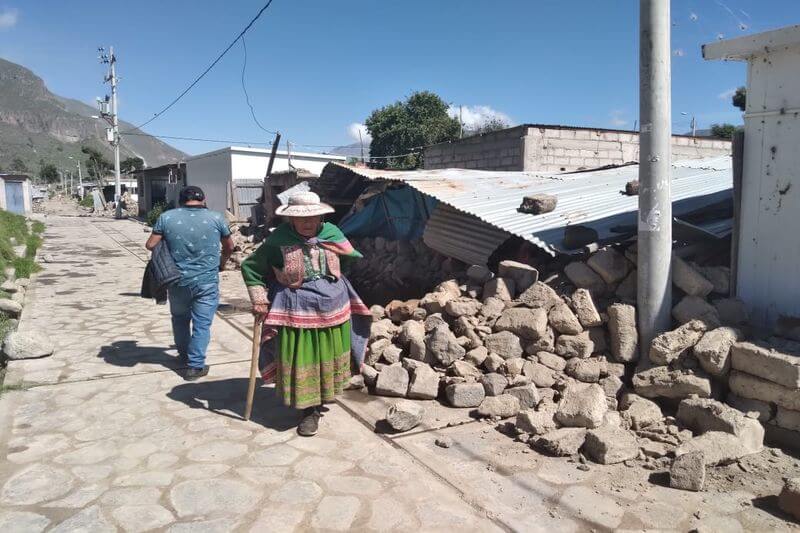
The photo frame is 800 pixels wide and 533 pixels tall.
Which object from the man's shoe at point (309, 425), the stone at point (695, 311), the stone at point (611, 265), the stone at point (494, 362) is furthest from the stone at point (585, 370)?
the man's shoe at point (309, 425)

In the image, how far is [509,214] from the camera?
22.1 ft

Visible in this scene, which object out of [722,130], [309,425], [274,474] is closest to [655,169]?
[309,425]

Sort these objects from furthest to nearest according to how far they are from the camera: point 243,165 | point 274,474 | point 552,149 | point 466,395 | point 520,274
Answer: point 243,165, point 552,149, point 520,274, point 466,395, point 274,474

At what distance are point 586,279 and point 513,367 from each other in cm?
111

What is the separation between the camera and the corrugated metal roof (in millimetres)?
6223

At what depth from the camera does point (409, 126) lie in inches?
1345

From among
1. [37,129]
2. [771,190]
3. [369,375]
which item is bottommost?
[369,375]

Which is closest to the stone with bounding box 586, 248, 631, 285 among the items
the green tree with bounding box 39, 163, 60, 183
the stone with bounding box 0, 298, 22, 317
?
the stone with bounding box 0, 298, 22, 317

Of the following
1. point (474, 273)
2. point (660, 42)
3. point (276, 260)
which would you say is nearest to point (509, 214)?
point (474, 273)

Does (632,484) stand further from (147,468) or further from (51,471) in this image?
(51,471)

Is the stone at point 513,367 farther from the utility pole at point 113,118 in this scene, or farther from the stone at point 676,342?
the utility pole at point 113,118

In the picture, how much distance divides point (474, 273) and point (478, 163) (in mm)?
9529

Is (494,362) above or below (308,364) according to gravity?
below

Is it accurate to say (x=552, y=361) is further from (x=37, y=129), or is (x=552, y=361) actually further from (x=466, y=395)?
(x=37, y=129)
